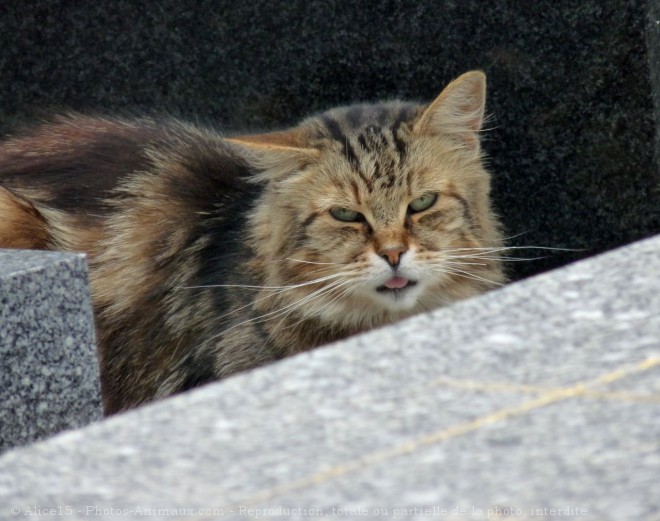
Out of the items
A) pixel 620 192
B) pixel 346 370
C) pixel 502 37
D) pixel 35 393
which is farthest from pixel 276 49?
pixel 346 370

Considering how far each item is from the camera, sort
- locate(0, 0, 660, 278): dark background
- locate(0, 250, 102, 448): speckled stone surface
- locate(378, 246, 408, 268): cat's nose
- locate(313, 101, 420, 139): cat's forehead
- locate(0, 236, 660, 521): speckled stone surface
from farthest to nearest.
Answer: locate(0, 0, 660, 278): dark background < locate(313, 101, 420, 139): cat's forehead < locate(378, 246, 408, 268): cat's nose < locate(0, 250, 102, 448): speckled stone surface < locate(0, 236, 660, 521): speckled stone surface

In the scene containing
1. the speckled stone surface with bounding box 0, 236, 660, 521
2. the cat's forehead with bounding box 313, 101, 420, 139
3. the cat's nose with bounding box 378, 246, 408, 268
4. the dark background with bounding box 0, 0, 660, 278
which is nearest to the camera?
the speckled stone surface with bounding box 0, 236, 660, 521

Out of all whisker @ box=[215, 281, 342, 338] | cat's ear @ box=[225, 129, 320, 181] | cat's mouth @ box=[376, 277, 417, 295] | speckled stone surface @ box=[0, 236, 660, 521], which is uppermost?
speckled stone surface @ box=[0, 236, 660, 521]

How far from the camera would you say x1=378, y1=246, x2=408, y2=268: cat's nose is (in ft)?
9.70

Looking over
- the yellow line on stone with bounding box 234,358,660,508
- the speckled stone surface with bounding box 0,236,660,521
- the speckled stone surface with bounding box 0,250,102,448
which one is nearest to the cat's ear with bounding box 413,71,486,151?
the speckled stone surface with bounding box 0,250,102,448

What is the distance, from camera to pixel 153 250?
11.4ft

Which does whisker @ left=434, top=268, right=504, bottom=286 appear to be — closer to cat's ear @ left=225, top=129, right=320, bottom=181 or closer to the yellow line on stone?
cat's ear @ left=225, top=129, right=320, bottom=181

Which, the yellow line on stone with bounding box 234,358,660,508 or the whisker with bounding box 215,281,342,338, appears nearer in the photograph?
the yellow line on stone with bounding box 234,358,660,508

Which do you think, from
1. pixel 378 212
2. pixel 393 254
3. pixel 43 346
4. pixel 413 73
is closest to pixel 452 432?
pixel 43 346

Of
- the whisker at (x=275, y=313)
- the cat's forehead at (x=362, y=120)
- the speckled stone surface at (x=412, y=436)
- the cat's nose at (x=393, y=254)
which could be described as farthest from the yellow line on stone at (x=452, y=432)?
the cat's forehead at (x=362, y=120)

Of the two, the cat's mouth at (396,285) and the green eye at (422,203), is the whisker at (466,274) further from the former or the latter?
the green eye at (422,203)

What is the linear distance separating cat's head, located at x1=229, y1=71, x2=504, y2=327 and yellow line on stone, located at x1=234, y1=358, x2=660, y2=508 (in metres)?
1.54

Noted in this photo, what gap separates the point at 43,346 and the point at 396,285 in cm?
101

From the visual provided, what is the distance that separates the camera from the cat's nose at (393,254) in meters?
2.96
